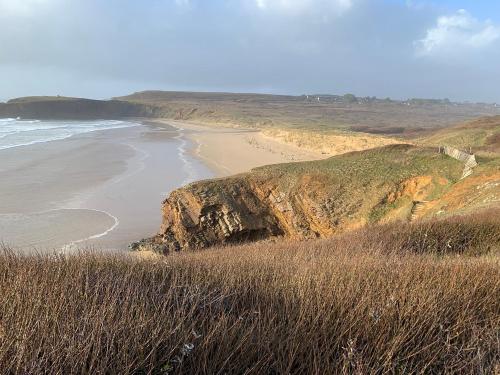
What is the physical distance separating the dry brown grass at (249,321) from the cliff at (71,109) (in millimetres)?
129073

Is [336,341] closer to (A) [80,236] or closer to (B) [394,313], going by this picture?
(B) [394,313]

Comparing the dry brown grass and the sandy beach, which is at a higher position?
the dry brown grass

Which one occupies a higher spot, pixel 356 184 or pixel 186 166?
pixel 356 184

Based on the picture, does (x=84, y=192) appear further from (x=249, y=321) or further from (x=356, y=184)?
(x=249, y=321)

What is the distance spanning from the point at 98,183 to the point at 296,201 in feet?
51.5

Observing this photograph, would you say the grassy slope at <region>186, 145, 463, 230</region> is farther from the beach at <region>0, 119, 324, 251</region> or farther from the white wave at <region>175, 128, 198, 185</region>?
the white wave at <region>175, 128, 198, 185</region>

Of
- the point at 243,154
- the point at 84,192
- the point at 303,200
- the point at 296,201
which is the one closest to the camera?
the point at 303,200

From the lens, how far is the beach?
19359mm

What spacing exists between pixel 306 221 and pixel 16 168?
24.6m

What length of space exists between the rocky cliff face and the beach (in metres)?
2.53

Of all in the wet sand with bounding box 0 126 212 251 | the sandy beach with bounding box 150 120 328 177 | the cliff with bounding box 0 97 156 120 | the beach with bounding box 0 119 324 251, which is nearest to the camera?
the wet sand with bounding box 0 126 212 251

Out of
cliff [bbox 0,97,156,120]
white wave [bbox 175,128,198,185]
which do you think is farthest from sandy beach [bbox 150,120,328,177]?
cliff [bbox 0,97,156,120]

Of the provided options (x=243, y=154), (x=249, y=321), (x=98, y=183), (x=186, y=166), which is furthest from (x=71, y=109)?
(x=249, y=321)

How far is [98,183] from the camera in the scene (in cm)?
2983
